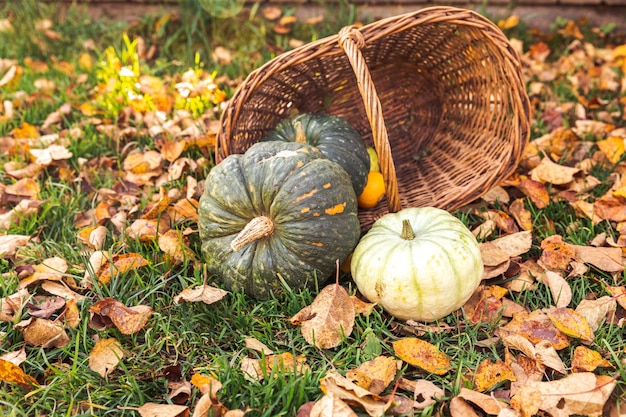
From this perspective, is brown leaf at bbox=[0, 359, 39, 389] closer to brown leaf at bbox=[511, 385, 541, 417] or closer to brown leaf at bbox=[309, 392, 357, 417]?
brown leaf at bbox=[309, 392, 357, 417]

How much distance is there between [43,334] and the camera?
1.86 meters

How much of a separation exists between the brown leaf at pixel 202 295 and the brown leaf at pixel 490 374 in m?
0.86

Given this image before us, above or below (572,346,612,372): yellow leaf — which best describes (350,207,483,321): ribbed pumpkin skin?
above

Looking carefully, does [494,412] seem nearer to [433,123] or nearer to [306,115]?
[306,115]

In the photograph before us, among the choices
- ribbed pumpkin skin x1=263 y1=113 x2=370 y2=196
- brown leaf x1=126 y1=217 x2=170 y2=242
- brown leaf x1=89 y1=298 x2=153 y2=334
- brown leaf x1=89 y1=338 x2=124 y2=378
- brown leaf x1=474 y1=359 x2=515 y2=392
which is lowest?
brown leaf x1=474 y1=359 x2=515 y2=392

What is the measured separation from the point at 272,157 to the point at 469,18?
0.91 meters

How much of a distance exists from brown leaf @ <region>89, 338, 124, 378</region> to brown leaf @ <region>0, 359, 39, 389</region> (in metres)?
0.17

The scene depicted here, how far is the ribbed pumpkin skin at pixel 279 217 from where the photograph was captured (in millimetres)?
1961

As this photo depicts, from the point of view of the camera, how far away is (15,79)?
3.59 m

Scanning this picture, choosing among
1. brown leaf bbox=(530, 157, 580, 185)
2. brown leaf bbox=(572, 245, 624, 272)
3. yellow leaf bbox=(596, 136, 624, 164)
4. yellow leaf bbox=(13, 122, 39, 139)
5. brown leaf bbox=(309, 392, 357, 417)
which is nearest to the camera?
brown leaf bbox=(309, 392, 357, 417)

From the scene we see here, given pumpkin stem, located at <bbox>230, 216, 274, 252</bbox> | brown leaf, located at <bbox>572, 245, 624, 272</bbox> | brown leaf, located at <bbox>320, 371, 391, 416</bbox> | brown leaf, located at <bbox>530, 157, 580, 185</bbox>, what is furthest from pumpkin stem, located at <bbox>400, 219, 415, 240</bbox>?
brown leaf, located at <bbox>530, 157, 580, 185</bbox>

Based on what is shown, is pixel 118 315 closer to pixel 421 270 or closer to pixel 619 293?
pixel 421 270

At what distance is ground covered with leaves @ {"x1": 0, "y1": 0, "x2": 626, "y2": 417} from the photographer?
1.67 m

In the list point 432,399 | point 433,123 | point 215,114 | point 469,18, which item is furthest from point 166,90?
point 432,399
